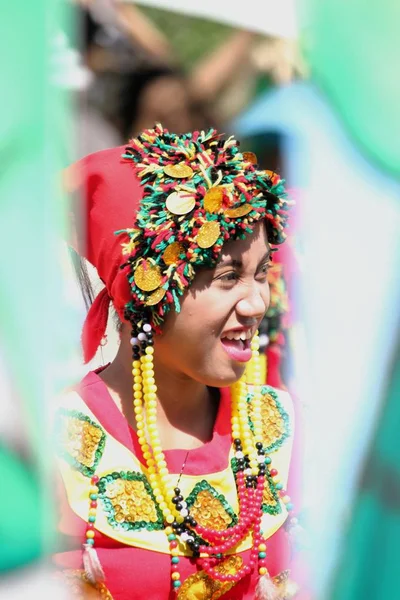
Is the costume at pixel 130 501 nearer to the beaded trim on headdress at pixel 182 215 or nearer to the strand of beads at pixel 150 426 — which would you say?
the strand of beads at pixel 150 426

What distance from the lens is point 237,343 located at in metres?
2.01

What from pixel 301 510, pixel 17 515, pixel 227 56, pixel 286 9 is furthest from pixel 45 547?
pixel 227 56

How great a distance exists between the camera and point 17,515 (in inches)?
54.8

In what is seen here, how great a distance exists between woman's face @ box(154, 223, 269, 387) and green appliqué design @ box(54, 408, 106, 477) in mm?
218

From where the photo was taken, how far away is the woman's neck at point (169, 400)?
2100 millimetres

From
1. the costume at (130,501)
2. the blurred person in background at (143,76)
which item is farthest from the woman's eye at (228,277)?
the blurred person in background at (143,76)

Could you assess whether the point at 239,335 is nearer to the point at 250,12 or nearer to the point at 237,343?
the point at 237,343

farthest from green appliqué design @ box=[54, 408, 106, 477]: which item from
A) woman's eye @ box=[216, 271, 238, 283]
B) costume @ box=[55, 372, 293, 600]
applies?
woman's eye @ box=[216, 271, 238, 283]

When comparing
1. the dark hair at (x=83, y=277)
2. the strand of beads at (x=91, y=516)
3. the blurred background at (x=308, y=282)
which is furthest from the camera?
the dark hair at (x=83, y=277)

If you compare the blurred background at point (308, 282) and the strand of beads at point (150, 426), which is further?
the strand of beads at point (150, 426)

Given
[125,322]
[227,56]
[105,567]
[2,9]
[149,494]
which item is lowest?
[105,567]

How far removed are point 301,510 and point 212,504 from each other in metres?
0.22

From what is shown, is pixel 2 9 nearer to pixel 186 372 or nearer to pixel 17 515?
pixel 17 515

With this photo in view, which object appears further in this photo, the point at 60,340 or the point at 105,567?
the point at 105,567
